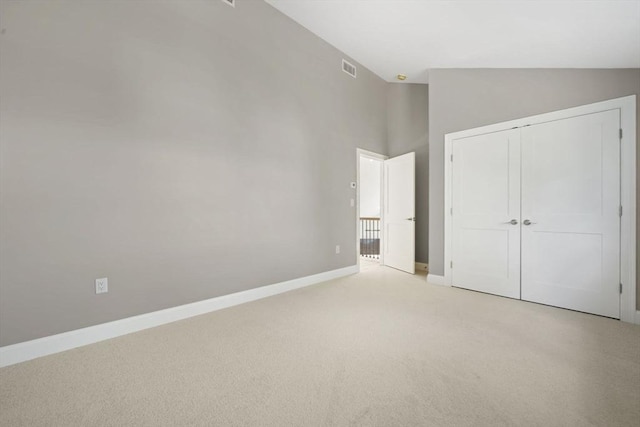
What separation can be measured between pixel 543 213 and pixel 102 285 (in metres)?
4.59

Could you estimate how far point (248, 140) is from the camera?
346cm

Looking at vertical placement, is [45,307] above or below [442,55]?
below

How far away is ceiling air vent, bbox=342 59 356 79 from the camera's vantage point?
15.6 feet

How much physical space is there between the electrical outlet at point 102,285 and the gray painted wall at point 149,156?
47 millimetres

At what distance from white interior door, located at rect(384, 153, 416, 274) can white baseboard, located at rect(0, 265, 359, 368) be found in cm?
245

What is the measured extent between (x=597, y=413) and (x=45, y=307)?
3600 mm

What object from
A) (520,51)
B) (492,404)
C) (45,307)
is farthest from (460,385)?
(520,51)

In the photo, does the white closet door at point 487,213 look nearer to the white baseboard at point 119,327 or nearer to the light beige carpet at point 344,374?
the light beige carpet at point 344,374

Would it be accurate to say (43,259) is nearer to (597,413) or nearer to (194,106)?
(194,106)

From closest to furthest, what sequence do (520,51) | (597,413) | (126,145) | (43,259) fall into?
1. (597,413)
2. (43,259)
3. (126,145)
4. (520,51)

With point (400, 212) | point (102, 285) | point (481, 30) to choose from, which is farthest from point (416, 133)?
point (102, 285)

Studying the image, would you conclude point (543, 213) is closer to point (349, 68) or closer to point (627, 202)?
point (627, 202)

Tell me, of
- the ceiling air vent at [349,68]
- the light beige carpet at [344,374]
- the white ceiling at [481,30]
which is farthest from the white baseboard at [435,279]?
the ceiling air vent at [349,68]

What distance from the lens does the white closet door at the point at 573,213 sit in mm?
2963
